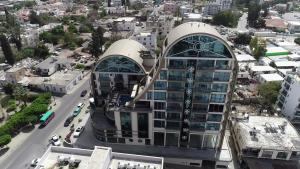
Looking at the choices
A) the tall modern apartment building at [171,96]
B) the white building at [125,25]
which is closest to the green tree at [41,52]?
the white building at [125,25]

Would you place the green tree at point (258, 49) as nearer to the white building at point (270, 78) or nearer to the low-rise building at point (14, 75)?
the white building at point (270, 78)

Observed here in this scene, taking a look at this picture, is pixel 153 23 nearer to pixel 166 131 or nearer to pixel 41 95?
pixel 41 95

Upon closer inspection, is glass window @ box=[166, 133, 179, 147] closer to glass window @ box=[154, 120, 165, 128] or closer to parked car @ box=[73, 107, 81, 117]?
glass window @ box=[154, 120, 165, 128]

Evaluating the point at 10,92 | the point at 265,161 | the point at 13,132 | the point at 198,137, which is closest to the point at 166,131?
the point at 198,137

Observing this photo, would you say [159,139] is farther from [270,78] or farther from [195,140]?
[270,78]

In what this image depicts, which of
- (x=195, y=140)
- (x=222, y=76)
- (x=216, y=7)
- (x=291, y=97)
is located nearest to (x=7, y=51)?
(x=195, y=140)
